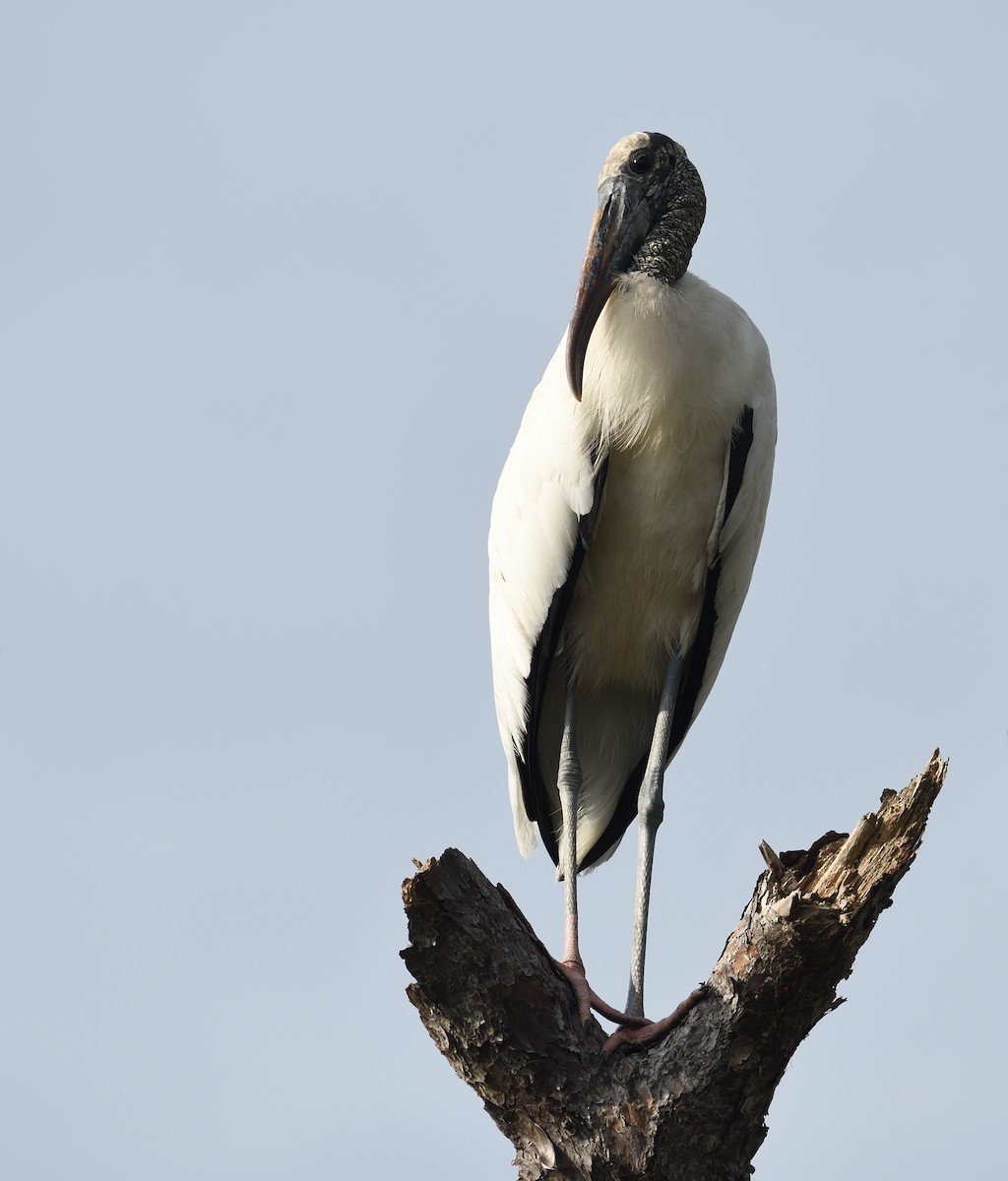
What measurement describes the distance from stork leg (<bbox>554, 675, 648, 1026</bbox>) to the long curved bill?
1.36m

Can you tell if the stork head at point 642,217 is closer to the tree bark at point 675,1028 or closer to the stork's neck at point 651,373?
the stork's neck at point 651,373

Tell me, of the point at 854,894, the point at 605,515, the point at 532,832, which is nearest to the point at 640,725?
the point at 532,832

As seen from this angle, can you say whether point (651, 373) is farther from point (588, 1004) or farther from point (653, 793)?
point (588, 1004)

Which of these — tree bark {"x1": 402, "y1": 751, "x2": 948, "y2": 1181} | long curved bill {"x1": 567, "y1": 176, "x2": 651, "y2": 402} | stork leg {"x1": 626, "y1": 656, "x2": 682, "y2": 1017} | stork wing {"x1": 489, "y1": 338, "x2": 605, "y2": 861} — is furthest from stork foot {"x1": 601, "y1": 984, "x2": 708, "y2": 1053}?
long curved bill {"x1": 567, "y1": 176, "x2": 651, "y2": 402}

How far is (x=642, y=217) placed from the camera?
5.88 meters

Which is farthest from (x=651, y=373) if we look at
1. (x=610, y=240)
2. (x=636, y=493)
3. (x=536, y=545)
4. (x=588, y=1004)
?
(x=588, y=1004)

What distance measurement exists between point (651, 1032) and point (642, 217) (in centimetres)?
270

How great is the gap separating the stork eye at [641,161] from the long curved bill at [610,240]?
0.05 m

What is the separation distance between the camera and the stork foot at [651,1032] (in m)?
4.95

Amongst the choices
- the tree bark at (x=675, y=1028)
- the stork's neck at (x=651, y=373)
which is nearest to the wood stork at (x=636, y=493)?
the stork's neck at (x=651, y=373)

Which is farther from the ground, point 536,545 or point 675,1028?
point 536,545

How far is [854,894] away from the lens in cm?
466

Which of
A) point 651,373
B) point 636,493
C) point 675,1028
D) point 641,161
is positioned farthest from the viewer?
point 641,161

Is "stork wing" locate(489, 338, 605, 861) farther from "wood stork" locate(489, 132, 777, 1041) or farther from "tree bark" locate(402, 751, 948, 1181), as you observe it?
"tree bark" locate(402, 751, 948, 1181)
